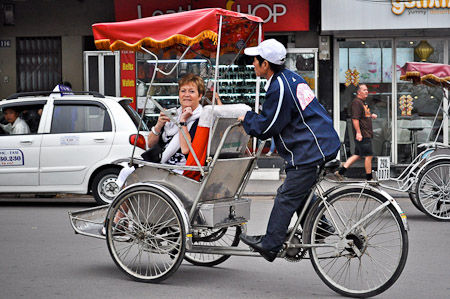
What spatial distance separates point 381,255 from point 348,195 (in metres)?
0.51

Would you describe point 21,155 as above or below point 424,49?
below

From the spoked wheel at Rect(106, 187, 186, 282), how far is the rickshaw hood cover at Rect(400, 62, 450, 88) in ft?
20.3

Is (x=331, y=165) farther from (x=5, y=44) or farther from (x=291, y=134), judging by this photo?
(x=5, y=44)

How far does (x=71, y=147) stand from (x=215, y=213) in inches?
226

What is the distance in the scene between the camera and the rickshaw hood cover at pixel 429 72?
10.9m

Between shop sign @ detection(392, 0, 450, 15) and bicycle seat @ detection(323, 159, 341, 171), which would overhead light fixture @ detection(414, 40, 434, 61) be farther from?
bicycle seat @ detection(323, 159, 341, 171)

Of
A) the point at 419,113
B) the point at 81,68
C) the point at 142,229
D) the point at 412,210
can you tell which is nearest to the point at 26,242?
the point at 142,229

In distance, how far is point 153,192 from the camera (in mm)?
5988

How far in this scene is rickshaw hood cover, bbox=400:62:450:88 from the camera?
35.9 feet

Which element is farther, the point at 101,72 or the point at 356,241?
the point at 101,72

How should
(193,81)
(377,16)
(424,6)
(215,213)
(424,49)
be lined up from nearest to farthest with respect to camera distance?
(215,213)
(193,81)
(424,6)
(377,16)
(424,49)

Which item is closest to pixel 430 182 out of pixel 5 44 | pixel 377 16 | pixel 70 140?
pixel 70 140

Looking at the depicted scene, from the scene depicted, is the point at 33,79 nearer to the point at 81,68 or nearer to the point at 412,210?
the point at 81,68

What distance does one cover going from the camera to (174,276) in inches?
253
